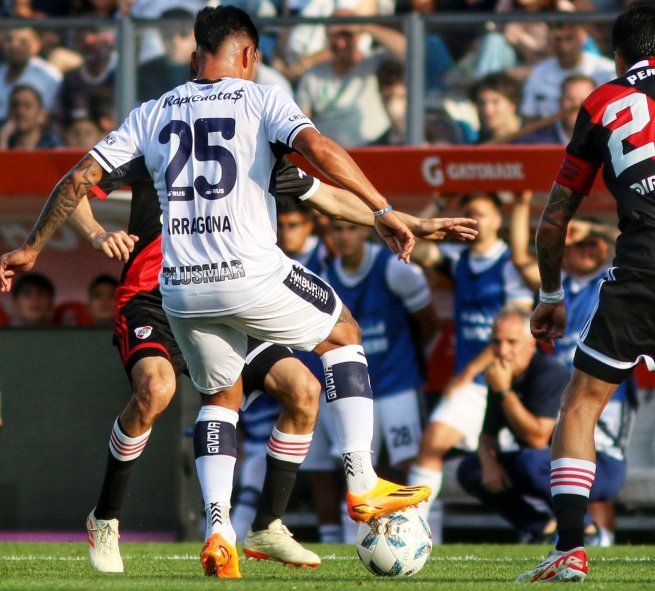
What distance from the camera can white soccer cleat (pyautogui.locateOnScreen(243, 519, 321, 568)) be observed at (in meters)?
5.78

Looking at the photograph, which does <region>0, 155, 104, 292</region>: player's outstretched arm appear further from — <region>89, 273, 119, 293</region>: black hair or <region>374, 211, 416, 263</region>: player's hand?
<region>89, 273, 119, 293</region>: black hair

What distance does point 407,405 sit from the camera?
9.08 m

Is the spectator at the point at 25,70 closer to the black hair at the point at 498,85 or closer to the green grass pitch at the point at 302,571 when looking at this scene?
the black hair at the point at 498,85

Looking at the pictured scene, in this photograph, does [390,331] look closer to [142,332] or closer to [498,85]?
[498,85]

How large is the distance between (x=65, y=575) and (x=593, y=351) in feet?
7.62

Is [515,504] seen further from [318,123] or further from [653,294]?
[653,294]

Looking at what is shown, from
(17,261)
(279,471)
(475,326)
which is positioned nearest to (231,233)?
(17,261)

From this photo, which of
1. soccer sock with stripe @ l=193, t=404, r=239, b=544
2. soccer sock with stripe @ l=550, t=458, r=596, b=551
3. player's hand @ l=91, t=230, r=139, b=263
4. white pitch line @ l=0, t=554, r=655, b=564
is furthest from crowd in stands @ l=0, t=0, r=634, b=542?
player's hand @ l=91, t=230, r=139, b=263

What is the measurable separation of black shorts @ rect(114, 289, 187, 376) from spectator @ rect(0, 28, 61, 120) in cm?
383

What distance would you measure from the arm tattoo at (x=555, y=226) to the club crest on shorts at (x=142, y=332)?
1801mm

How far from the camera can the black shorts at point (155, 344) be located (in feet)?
19.1

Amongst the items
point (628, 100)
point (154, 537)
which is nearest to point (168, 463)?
point (154, 537)

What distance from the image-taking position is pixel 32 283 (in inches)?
386

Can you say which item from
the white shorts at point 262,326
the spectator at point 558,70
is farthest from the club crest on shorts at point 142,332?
the spectator at point 558,70
